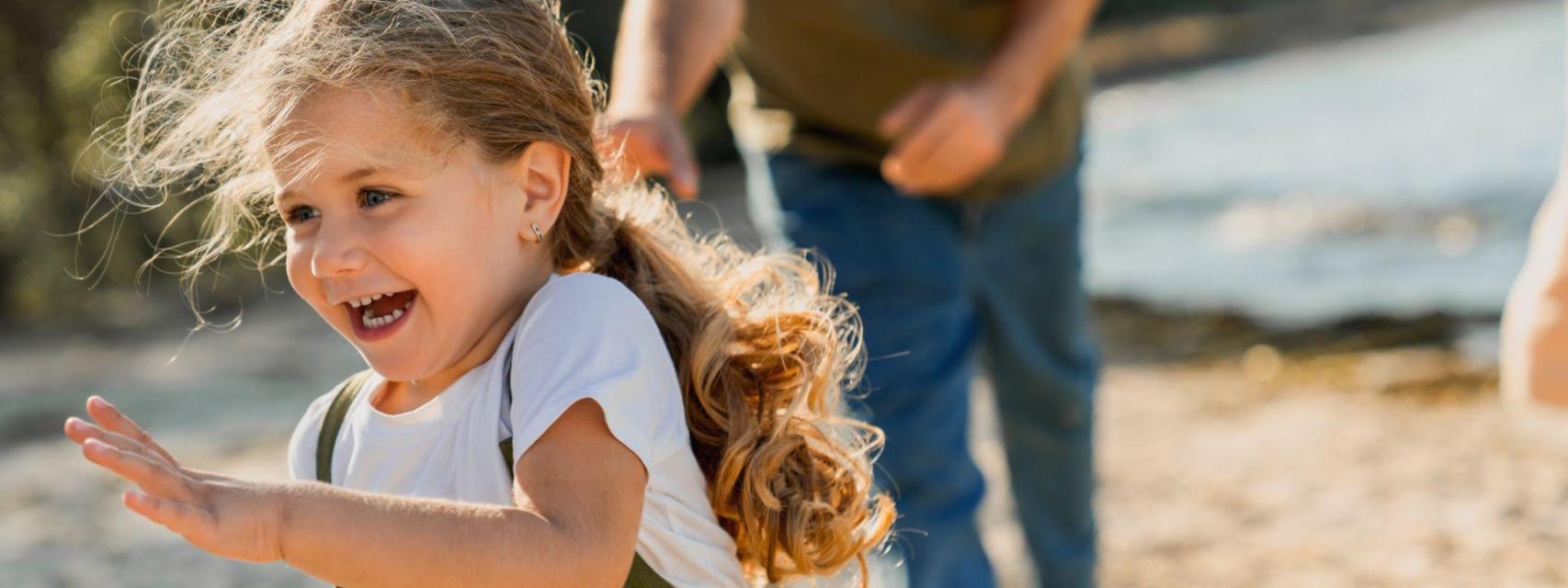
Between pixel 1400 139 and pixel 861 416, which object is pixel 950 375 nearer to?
pixel 861 416

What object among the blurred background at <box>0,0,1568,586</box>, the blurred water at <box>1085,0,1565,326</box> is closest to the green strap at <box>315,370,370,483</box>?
the blurred background at <box>0,0,1568,586</box>

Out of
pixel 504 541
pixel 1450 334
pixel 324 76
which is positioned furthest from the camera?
pixel 1450 334

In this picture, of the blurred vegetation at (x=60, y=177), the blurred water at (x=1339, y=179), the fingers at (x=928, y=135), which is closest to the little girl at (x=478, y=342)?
the fingers at (x=928, y=135)

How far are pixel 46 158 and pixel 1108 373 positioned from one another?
188 inches

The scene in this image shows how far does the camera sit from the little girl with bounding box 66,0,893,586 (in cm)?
139

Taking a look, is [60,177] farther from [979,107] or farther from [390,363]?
[390,363]

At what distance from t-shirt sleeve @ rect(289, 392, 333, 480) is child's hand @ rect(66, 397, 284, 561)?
1.22 feet

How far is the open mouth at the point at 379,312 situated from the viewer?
1562mm

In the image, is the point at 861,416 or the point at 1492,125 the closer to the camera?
the point at 861,416

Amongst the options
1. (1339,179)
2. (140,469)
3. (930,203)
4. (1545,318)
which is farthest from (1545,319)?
(1339,179)

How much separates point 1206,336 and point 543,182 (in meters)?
4.60

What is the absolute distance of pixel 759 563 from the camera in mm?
1756

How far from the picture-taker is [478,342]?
1.64 metres

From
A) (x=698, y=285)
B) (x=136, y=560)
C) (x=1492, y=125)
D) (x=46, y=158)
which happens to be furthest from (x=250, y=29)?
(x=1492, y=125)
